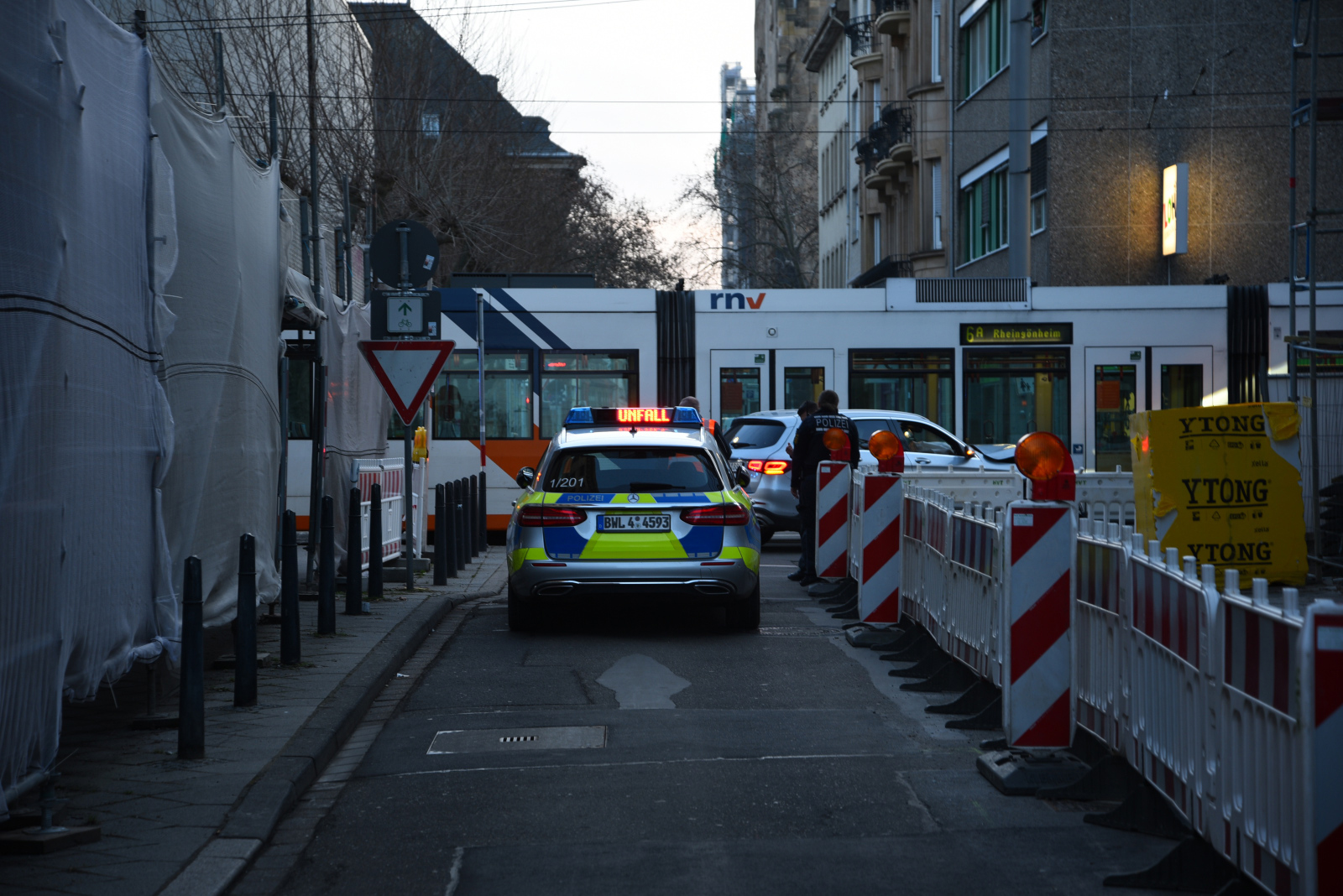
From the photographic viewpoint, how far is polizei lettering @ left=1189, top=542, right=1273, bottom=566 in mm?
12320

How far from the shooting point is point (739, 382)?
2145 cm

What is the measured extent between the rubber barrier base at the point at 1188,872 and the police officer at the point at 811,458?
10.0 meters

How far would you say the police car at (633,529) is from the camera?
36.3 ft

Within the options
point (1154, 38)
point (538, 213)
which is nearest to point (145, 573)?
point (1154, 38)

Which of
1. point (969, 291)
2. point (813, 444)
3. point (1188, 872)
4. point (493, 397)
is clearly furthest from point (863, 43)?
point (1188, 872)

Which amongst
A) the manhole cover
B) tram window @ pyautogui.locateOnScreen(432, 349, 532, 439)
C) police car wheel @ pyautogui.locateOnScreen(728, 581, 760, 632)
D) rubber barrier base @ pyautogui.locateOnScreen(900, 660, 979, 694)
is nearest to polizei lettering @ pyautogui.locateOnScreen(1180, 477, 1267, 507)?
police car wheel @ pyautogui.locateOnScreen(728, 581, 760, 632)

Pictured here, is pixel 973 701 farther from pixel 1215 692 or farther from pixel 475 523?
pixel 475 523

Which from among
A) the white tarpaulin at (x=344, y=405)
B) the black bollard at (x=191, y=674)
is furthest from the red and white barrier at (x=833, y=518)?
the black bollard at (x=191, y=674)

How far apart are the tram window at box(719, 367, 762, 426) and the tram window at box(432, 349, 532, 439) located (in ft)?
8.77

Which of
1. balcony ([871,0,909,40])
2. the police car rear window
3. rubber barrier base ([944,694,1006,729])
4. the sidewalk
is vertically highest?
balcony ([871,0,909,40])

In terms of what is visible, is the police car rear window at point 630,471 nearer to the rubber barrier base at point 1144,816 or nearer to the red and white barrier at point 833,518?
the red and white barrier at point 833,518

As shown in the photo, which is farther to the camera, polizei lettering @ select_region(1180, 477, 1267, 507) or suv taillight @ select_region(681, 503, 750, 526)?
polizei lettering @ select_region(1180, 477, 1267, 507)

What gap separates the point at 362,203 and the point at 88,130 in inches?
921

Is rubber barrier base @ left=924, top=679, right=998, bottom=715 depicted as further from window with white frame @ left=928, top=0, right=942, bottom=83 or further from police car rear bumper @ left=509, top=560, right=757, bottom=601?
window with white frame @ left=928, top=0, right=942, bottom=83
